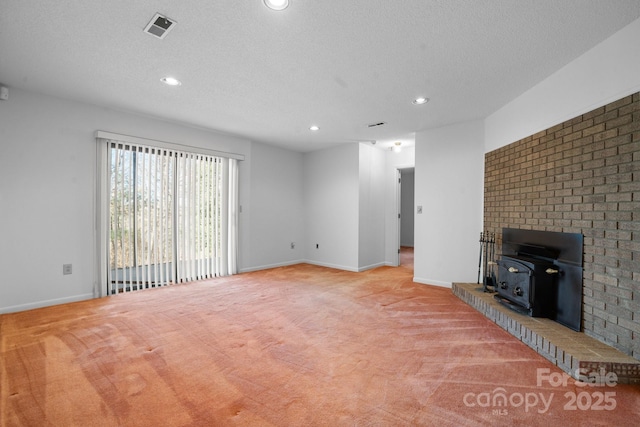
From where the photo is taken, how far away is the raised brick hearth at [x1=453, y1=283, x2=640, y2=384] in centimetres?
190

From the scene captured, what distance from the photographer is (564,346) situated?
6.93 feet

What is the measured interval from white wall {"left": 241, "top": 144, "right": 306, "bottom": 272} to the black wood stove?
4.15m

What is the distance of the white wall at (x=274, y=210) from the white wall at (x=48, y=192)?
195 cm

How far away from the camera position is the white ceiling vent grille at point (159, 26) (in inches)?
79.2

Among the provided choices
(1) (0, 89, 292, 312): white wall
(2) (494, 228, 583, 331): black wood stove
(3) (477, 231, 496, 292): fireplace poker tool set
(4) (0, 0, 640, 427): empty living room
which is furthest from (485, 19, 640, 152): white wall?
(1) (0, 89, 292, 312): white wall

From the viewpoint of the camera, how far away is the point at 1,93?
9.95ft

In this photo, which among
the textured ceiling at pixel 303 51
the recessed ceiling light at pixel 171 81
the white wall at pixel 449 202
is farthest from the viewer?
the white wall at pixel 449 202

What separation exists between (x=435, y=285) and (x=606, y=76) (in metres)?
3.22

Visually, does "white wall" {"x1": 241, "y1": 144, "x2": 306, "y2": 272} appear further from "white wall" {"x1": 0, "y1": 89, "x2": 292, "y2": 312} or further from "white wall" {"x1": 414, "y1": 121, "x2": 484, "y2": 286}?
"white wall" {"x1": 414, "y1": 121, "x2": 484, "y2": 286}

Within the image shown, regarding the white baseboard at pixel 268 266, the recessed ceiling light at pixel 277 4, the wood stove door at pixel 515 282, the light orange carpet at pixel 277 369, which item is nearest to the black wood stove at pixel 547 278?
the wood stove door at pixel 515 282

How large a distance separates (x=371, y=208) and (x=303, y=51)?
3879 millimetres

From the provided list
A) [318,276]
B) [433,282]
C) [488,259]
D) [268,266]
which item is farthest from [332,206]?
[488,259]

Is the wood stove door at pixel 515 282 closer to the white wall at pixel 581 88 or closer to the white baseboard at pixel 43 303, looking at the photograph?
the white wall at pixel 581 88

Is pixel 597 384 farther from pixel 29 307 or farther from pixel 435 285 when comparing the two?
pixel 29 307
